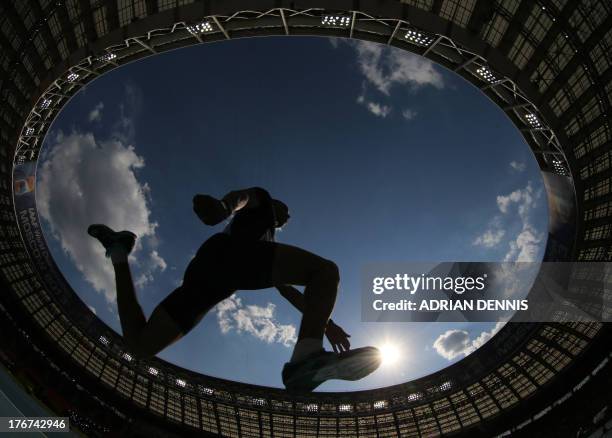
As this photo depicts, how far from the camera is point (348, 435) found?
4150 cm

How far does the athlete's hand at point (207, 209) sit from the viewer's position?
3.80 metres

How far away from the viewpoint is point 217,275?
15.5ft

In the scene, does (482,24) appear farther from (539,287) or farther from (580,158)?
(539,287)

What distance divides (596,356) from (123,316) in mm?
36660

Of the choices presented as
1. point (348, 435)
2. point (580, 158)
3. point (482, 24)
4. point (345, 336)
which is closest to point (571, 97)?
point (580, 158)

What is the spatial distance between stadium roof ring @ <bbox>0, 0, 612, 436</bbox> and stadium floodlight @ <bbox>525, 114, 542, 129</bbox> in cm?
17

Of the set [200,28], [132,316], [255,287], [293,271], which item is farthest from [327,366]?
[200,28]

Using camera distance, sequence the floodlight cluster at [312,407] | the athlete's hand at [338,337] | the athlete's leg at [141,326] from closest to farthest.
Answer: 1. the athlete's leg at [141,326]
2. the athlete's hand at [338,337]
3. the floodlight cluster at [312,407]

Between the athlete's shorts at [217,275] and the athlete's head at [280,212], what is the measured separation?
69 centimetres

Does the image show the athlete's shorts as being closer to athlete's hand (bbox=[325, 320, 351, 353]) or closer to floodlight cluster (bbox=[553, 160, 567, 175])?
athlete's hand (bbox=[325, 320, 351, 353])

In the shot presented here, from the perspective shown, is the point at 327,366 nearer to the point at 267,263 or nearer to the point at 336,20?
the point at 267,263

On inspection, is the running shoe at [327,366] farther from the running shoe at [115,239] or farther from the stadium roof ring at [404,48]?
the stadium roof ring at [404,48]

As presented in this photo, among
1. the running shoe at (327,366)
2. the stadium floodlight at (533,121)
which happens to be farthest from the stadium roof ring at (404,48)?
the running shoe at (327,366)

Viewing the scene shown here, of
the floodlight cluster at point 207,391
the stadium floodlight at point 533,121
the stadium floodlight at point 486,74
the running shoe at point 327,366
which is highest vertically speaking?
the stadium floodlight at point 486,74
